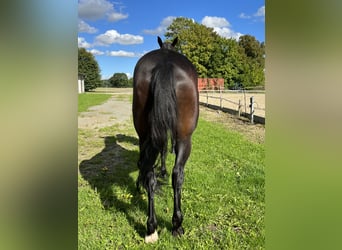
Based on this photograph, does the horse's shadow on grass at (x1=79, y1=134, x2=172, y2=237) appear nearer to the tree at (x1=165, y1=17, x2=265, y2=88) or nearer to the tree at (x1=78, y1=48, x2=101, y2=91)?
the tree at (x1=78, y1=48, x2=101, y2=91)

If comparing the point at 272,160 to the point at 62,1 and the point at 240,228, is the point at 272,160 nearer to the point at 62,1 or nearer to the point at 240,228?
the point at 62,1

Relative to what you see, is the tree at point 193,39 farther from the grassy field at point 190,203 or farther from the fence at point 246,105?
the grassy field at point 190,203

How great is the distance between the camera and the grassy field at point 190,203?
7.42ft

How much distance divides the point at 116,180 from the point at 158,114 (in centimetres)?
192

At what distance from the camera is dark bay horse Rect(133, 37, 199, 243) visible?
2.15 m

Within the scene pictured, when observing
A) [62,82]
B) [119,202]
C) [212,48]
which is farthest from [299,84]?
[212,48]

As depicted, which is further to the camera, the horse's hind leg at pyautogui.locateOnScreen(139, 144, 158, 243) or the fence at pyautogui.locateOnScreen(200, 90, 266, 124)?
the fence at pyautogui.locateOnScreen(200, 90, 266, 124)

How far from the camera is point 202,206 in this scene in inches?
111

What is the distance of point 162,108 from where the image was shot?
2098 millimetres

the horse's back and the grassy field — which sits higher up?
the horse's back

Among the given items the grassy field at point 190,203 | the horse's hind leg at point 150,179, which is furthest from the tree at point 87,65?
the grassy field at point 190,203

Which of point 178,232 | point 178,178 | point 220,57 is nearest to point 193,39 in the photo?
point 220,57

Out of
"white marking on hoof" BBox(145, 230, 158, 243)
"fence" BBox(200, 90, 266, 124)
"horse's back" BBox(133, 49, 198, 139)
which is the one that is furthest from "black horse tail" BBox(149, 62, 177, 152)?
"fence" BBox(200, 90, 266, 124)

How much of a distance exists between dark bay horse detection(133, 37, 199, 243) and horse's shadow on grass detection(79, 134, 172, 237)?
42 centimetres
